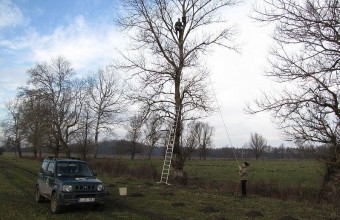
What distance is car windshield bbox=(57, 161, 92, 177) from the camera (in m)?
14.7

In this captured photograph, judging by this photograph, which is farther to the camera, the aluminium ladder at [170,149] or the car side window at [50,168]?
the aluminium ladder at [170,149]

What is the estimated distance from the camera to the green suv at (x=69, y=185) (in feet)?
43.7

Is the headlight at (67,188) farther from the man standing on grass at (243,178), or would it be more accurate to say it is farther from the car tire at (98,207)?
the man standing on grass at (243,178)

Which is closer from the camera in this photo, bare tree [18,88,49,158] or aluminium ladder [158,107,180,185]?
aluminium ladder [158,107,180,185]

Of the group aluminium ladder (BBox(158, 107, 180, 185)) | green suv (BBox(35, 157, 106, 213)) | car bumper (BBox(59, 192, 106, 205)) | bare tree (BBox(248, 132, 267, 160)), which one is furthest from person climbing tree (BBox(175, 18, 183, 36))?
bare tree (BBox(248, 132, 267, 160))

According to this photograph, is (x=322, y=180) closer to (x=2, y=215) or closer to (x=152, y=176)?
(x=152, y=176)

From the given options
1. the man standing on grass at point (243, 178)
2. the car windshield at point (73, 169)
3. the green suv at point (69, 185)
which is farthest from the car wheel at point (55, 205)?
the man standing on grass at point (243, 178)

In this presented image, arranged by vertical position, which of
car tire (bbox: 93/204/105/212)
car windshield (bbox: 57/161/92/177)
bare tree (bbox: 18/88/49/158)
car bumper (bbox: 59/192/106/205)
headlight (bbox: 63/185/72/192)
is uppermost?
bare tree (bbox: 18/88/49/158)

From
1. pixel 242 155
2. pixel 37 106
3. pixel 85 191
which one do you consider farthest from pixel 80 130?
pixel 242 155

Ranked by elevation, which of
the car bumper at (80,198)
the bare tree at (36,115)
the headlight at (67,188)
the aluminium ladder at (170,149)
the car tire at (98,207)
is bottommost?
the car tire at (98,207)

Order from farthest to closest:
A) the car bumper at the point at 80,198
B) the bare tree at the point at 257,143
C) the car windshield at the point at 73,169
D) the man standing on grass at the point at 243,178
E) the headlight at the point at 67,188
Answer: the bare tree at the point at 257,143
the man standing on grass at the point at 243,178
the car windshield at the point at 73,169
the headlight at the point at 67,188
the car bumper at the point at 80,198

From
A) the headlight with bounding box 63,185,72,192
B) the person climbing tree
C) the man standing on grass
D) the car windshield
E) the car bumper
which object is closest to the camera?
the car bumper

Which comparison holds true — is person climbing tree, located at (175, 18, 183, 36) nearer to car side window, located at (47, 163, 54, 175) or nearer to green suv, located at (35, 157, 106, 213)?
green suv, located at (35, 157, 106, 213)

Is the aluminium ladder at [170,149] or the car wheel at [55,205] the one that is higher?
the aluminium ladder at [170,149]
